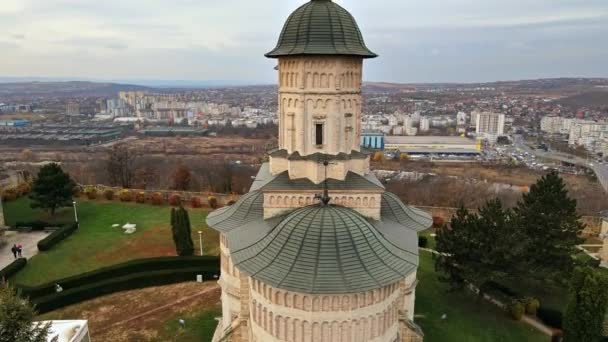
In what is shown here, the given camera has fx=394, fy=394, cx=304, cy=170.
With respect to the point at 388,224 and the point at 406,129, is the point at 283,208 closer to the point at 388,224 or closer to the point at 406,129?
the point at 388,224

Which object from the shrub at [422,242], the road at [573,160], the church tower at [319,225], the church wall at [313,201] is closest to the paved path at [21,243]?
the church tower at [319,225]

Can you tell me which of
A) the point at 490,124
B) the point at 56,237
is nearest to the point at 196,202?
the point at 56,237

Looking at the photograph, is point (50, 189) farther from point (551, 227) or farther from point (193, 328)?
point (551, 227)

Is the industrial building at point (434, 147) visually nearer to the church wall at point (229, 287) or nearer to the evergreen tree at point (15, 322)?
the church wall at point (229, 287)

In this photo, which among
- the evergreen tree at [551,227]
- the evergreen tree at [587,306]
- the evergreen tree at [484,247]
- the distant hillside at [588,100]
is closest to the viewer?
the evergreen tree at [587,306]

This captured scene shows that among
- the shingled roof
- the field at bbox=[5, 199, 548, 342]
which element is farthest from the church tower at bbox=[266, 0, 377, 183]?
the field at bbox=[5, 199, 548, 342]

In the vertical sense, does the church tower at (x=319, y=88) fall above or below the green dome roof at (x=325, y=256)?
above

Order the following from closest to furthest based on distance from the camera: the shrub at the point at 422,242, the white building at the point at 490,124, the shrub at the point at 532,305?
1. the shrub at the point at 532,305
2. the shrub at the point at 422,242
3. the white building at the point at 490,124
